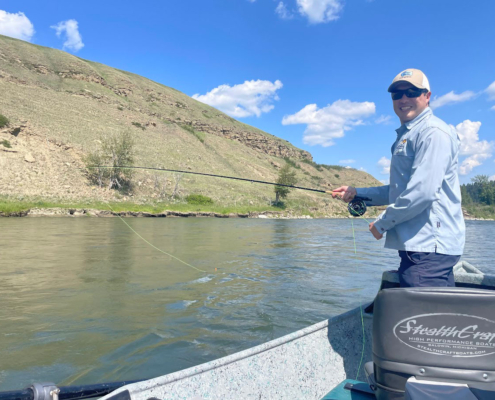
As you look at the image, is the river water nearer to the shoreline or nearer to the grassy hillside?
the shoreline

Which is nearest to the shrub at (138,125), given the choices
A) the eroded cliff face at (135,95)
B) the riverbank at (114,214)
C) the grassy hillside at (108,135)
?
the grassy hillside at (108,135)

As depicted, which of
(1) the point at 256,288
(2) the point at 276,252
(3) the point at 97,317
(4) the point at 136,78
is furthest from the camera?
(4) the point at 136,78

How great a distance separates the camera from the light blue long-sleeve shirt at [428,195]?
8.37 ft

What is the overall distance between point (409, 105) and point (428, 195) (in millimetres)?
738

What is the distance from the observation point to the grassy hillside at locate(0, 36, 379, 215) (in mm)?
44438

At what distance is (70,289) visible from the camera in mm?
9008

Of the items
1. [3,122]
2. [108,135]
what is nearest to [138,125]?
[108,135]

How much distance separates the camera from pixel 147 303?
26.3ft

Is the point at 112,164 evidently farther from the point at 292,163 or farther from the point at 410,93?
the point at 292,163

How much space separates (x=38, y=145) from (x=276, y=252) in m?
41.5

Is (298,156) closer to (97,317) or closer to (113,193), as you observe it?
(113,193)

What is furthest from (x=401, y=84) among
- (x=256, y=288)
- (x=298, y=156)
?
(x=298, y=156)

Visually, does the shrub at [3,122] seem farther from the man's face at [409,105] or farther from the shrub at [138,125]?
the man's face at [409,105]

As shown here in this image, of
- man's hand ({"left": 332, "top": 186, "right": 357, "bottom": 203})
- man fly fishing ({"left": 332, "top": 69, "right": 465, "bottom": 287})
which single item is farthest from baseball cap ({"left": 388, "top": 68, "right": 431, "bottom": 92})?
man's hand ({"left": 332, "top": 186, "right": 357, "bottom": 203})
